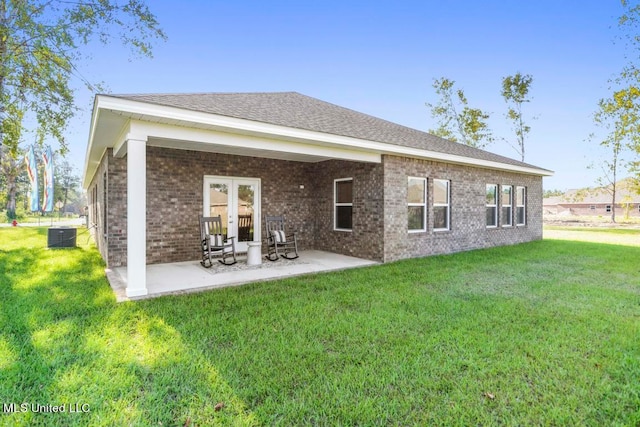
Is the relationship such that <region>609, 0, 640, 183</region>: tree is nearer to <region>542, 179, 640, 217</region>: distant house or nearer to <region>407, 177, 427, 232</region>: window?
<region>407, 177, 427, 232</region>: window

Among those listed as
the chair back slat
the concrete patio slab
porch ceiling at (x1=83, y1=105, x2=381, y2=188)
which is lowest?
the concrete patio slab

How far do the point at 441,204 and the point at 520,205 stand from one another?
16.3 feet

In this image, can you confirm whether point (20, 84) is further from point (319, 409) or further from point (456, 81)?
point (456, 81)

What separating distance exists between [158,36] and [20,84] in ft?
15.9

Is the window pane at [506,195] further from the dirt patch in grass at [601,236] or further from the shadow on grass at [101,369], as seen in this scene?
the shadow on grass at [101,369]

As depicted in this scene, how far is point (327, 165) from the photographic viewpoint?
963 centimetres

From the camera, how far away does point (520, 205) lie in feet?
40.1

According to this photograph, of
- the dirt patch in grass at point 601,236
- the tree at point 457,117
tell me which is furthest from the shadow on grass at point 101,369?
the tree at point 457,117

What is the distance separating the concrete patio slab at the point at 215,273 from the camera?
5.39 m

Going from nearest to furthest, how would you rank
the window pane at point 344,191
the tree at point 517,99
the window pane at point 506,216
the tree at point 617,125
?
the window pane at point 344,191
the window pane at point 506,216
the tree at point 617,125
the tree at point 517,99

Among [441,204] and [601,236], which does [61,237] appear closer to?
[441,204]

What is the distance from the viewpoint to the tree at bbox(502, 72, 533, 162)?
2403 cm

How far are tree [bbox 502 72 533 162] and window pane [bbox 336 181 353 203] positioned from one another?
73.2 feet

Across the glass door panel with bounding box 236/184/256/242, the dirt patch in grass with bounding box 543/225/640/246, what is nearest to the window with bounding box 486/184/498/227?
the dirt patch in grass with bounding box 543/225/640/246
